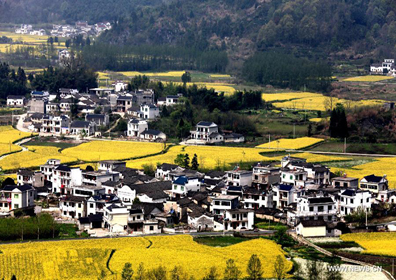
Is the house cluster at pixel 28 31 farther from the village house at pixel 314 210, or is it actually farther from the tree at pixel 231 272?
the tree at pixel 231 272

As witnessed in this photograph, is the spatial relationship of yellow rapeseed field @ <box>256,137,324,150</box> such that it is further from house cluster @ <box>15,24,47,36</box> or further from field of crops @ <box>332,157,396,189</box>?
house cluster @ <box>15,24,47,36</box>

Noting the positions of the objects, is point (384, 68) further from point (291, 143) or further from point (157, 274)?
point (157, 274)

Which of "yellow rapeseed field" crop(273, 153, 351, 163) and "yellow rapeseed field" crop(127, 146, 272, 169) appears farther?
"yellow rapeseed field" crop(273, 153, 351, 163)

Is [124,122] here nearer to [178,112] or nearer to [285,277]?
[178,112]

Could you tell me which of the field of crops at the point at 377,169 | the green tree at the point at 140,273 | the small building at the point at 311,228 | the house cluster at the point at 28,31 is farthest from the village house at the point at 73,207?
the house cluster at the point at 28,31

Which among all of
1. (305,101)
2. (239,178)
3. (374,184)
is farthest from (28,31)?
(374,184)

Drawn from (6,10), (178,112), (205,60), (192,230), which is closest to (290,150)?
(178,112)

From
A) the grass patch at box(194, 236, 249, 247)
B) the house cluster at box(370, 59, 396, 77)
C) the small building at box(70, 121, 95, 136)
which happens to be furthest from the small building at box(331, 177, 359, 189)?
the house cluster at box(370, 59, 396, 77)
